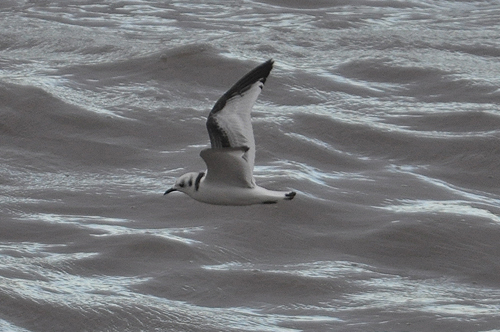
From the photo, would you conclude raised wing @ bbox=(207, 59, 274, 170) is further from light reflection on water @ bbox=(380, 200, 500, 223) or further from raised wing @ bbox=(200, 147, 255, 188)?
light reflection on water @ bbox=(380, 200, 500, 223)

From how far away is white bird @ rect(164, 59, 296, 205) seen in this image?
8805 mm

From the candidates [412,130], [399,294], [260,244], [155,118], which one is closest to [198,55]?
[155,118]

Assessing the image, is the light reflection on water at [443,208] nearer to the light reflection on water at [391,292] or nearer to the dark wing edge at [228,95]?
the light reflection on water at [391,292]

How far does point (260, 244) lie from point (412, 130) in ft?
12.8

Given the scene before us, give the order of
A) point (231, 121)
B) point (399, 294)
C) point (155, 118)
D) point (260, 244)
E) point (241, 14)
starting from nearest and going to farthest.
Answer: point (231, 121), point (399, 294), point (260, 244), point (155, 118), point (241, 14)

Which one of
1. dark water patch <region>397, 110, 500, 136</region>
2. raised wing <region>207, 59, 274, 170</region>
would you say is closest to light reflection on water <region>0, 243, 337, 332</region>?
raised wing <region>207, 59, 274, 170</region>

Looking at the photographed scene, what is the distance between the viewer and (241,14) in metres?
19.1

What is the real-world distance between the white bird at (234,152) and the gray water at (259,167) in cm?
120

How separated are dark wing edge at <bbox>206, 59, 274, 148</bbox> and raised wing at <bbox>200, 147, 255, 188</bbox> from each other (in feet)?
0.30

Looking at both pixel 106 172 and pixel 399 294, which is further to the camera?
pixel 106 172

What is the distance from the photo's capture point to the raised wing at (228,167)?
345 inches

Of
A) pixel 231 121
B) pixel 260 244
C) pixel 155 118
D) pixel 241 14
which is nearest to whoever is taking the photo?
pixel 231 121

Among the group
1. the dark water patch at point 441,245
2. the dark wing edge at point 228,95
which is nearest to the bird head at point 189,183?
the dark wing edge at point 228,95

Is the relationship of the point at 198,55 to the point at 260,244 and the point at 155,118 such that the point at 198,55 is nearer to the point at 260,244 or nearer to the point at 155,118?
the point at 155,118
